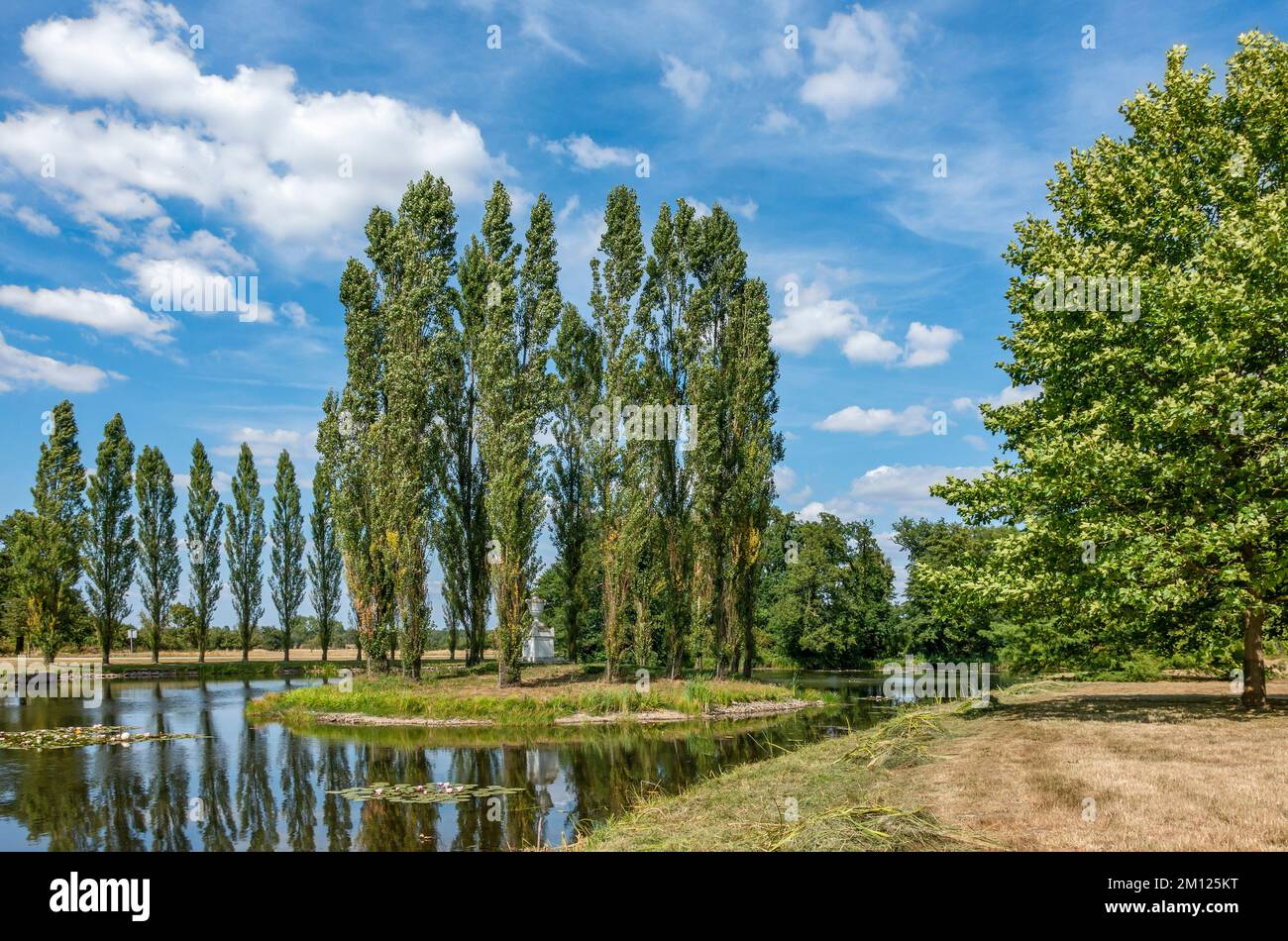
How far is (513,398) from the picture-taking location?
32906mm

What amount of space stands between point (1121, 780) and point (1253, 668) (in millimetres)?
8696

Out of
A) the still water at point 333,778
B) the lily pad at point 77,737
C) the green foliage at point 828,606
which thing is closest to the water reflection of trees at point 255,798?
the still water at point 333,778

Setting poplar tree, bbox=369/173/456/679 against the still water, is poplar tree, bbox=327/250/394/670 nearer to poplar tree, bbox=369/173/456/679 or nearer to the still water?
poplar tree, bbox=369/173/456/679

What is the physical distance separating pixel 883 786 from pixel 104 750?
21381 mm

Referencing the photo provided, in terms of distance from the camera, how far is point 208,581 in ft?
194

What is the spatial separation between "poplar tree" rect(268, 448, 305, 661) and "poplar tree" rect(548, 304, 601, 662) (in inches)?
1371

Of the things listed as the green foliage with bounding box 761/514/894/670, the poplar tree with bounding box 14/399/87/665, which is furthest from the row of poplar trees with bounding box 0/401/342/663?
the green foliage with bounding box 761/514/894/670

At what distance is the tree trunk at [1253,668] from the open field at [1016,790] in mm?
331

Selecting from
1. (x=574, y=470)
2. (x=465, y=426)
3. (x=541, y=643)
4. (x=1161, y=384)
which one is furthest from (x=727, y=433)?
(x=1161, y=384)

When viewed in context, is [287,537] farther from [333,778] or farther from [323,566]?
[333,778]

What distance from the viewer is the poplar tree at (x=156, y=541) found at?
56.2m

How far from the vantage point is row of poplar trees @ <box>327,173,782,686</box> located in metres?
32.9
